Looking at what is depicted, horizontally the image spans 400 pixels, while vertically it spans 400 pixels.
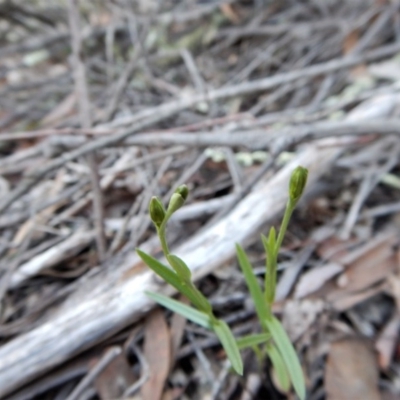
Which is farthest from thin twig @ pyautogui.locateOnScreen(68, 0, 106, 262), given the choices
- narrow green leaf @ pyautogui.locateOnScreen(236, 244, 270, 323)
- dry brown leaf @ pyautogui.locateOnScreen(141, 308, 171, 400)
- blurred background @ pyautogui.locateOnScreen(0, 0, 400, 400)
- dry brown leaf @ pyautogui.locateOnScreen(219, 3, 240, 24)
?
dry brown leaf @ pyautogui.locateOnScreen(219, 3, 240, 24)

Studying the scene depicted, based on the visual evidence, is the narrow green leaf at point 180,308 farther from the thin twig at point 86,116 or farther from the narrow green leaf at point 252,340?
the thin twig at point 86,116

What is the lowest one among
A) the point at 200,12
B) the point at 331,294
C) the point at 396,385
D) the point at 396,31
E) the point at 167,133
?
the point at 396,385

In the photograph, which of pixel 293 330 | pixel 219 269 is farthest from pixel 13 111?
pixel 293 330

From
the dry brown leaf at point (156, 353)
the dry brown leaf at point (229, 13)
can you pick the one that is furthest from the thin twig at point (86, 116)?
the dry brown leaf at point (229, 13)

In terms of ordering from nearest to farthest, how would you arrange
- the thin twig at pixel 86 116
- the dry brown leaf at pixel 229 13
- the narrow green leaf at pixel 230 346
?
the narrow green leaf at pixel 230 346, the thin twig at pixel 86 116, the dry brown leaf at pixel 229 13

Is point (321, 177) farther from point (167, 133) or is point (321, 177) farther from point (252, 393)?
point (252, 393)

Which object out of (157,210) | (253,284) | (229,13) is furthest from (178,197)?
(229,13)

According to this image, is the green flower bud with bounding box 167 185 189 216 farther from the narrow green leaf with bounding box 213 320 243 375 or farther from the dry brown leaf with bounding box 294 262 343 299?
the dry brown leaf with bounding box 294 262 343 299
